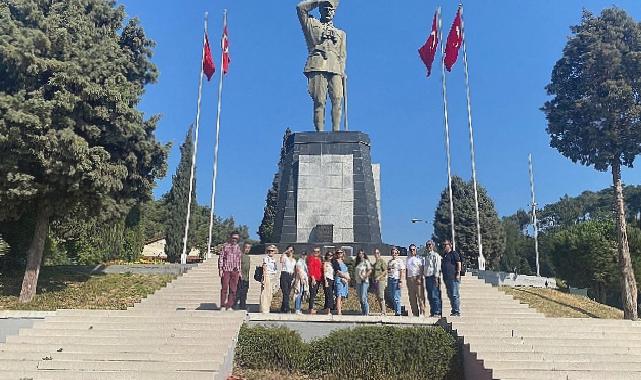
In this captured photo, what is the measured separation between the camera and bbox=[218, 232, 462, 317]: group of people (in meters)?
10.6

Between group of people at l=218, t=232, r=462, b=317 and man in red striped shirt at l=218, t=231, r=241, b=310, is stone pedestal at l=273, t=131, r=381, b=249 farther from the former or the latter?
man in red striped shirt at l=218, t=231, r=241, b=310

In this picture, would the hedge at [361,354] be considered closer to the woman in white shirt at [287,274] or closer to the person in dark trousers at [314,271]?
the woman in white shirt at [287,274]

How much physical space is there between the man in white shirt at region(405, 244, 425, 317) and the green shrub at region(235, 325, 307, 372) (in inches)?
120

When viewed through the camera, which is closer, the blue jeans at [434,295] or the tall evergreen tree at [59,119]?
the blue jeans at [434,295]

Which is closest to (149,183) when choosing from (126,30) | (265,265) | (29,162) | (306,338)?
(29,162)

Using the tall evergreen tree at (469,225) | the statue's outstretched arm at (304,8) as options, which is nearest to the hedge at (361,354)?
the statue's outstretched arm at (304,8)

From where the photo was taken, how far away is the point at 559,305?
61.8 ft

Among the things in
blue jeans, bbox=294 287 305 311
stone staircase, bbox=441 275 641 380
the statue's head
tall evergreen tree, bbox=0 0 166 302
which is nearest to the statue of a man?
the statue's head

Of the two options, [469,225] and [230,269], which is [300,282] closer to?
[230,269]

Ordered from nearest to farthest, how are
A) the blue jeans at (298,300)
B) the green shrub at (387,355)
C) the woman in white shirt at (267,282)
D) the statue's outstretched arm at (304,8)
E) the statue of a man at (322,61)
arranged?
the green shrub at (387,355) → the woman in white shirt at (267,282) → the blue jeans at (298,300) → the statue of a man at (322,61) → the statue's outstretched arm at (304,8)

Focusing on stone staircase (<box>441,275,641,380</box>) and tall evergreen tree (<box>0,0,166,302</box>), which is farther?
tall evergreen tree (<box>0,0,166,302</box>)

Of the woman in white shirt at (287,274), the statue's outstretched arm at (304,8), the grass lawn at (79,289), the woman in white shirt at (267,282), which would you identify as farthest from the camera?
the statue's outstretched arm at (304,8)

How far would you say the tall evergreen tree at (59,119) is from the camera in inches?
569

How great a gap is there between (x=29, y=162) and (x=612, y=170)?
72.2ft
